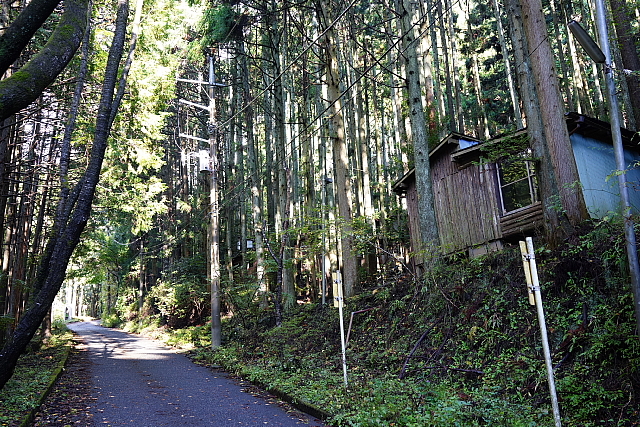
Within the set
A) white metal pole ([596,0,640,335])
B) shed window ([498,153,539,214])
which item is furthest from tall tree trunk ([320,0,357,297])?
white metal pole ([596,0,640,335])

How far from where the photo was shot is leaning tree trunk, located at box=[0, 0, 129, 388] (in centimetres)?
677

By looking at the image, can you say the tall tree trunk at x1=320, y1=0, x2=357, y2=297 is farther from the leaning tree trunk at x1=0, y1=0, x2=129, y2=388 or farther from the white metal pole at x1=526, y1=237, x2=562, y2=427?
the white metal pole at x1=526, y1=237, x2=562, y2=427

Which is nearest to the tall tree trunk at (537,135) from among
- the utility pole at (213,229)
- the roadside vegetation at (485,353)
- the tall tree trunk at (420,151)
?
the roadside vegetation at (485,353)

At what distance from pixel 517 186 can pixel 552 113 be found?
220 inches

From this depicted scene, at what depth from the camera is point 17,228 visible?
15.5 meters

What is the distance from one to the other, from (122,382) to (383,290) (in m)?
7.28

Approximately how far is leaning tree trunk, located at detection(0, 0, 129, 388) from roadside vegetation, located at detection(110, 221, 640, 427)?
4.37m

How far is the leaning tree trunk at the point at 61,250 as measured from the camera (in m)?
6.77

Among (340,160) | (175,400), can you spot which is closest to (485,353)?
(175,400)

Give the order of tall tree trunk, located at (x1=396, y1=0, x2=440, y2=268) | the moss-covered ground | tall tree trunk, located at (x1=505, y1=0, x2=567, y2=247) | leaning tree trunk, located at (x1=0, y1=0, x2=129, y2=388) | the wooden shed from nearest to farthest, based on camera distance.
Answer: the moss-covered ground
leaning tree trunk, located at (x1=0, y1=0, x2=129, y2=388)
tall tree trunk, located at (x1=505, y1=0, x2=567, y2=247)
tall tree trunk, located at (x1=396, y1=0, x2=440, y2=268)
the wooden shed

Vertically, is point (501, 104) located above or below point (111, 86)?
above

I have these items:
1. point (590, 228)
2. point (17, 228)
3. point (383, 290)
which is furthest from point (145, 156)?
point (590, 228)

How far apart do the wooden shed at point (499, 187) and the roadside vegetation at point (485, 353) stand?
301cm

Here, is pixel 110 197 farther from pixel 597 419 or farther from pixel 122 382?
pixel 597 419
